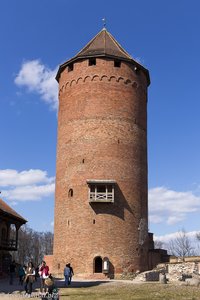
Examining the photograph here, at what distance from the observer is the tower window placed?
26328 millimetres

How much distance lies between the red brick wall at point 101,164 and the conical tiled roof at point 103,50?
49 cm

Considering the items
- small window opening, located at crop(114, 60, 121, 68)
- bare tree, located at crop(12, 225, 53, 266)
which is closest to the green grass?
small window opening, located at crop(114, 60, 121, 68)

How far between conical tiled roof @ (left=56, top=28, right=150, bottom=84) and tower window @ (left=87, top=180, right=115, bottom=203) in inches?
353

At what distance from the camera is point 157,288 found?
17.6 meters

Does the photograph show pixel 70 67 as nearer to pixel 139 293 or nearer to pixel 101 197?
pixel 101 197

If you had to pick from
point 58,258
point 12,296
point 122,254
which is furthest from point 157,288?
point 58,258

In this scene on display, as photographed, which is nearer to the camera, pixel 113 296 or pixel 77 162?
pixel 113 296

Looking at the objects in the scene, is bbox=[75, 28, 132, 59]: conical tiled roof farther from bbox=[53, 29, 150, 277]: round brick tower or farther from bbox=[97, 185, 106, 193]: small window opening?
bbox=[97, 185, 106, 193]: small window opening

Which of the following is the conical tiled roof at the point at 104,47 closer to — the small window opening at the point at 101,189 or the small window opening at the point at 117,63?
the small window opening at the point at 117,63

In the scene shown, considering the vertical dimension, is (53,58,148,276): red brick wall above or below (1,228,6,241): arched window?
above

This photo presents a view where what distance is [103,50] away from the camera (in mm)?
29688

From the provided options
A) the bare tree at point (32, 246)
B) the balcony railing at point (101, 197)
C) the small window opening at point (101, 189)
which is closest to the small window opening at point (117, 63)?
the small window opening at point (101, 189)

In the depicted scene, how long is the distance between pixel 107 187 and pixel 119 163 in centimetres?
186

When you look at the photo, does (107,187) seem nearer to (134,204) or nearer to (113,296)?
(134,204)
